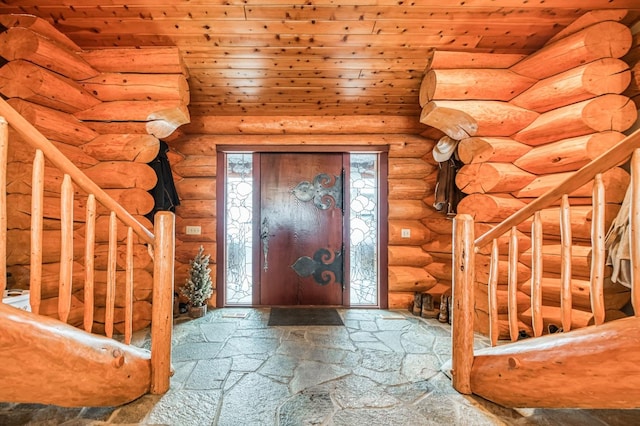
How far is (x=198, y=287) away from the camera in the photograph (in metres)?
3.20

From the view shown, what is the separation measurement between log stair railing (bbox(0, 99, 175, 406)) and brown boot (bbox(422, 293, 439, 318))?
8.74 feet

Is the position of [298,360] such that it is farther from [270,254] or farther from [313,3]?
[313,3]

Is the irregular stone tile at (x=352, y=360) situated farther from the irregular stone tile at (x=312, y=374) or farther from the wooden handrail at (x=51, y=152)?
the wooden handrail at (x=51, y=152)

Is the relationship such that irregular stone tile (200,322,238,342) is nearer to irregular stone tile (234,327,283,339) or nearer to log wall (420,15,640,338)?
irregular stone tile (234,327,283,339)

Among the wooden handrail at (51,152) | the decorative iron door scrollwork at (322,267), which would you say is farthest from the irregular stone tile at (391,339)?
the wooden handrail at (51,152)

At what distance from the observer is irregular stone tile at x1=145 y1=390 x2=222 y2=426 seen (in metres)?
1.54

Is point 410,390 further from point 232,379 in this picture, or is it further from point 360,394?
point 232,379

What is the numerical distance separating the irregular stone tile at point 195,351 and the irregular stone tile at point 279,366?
491mm

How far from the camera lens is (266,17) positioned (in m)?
2.31

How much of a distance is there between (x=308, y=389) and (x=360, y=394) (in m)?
0.35

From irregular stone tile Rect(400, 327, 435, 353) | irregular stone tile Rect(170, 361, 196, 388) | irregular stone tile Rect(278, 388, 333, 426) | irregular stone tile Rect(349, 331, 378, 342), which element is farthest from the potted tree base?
irregular stone tile Rect(400, 327, 435, 353)

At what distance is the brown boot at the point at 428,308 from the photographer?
3.21 m

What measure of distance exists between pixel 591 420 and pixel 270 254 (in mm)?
3096

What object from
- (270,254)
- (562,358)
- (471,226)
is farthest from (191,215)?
(562,358)
